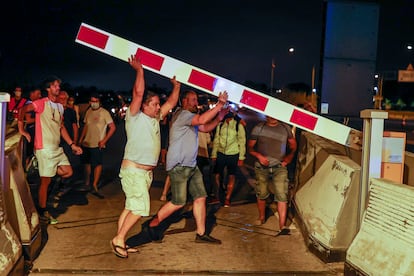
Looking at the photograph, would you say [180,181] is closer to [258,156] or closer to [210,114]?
[210,114]

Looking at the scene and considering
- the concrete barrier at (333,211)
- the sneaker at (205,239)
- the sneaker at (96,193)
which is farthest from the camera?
the sneaker at (96,193)

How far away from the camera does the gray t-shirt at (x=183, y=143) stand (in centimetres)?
615

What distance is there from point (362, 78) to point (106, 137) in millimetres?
5226

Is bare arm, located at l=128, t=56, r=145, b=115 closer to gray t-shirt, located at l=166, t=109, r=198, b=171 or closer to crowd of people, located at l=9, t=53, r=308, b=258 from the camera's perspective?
crowd of people, located at l=9, t=53, r=308, b=258

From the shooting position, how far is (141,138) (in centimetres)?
564

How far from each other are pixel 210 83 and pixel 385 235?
2.24 meters

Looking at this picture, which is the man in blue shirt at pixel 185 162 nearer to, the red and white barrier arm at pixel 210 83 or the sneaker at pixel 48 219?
the red and white barrier arm at pixel 210 83

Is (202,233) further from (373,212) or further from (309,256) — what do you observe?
(373,212)

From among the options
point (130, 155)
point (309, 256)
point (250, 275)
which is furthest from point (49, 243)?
point (309, 256)

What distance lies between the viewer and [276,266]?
18.0 ft

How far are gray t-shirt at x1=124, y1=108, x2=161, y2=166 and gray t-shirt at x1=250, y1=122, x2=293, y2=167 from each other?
1817 mm

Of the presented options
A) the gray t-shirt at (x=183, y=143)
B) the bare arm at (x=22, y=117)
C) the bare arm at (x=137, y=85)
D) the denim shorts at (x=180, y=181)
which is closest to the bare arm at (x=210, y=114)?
the gray t-shirt at (x=183, y=143)

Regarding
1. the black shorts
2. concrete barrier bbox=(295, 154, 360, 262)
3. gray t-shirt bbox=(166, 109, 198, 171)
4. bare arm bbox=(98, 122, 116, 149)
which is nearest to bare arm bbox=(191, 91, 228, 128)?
gray t-shirt bbox=(166, 109, 198, 171)

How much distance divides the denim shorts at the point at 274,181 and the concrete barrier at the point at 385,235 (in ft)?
6.00
